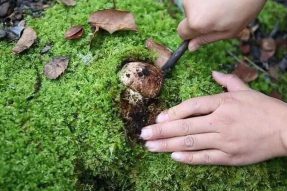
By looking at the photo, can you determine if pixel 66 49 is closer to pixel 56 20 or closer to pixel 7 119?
pixel 56 20

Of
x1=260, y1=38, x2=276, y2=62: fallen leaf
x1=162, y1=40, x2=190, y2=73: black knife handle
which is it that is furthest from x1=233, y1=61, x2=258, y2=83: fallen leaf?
x1=162, y1=40, x2=190, y2=73: black knife handle

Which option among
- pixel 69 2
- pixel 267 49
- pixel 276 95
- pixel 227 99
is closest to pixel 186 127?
pixel 227 99

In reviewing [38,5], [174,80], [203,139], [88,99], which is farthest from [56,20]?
[203,139]

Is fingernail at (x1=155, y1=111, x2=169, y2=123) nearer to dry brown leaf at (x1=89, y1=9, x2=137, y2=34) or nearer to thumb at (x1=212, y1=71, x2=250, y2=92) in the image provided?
thumb at (x1=212, y1=71, x2=250, y2=92)

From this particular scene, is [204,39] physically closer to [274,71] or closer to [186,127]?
[186,127]

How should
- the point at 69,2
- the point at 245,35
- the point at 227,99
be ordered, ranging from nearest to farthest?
1. the point at 227,99
2. the point at 69,2
3. the point at 245,35

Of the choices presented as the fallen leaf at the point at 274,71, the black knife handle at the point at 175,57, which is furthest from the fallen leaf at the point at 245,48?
the black knife handle at the point at 175,57

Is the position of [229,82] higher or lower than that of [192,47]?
lower

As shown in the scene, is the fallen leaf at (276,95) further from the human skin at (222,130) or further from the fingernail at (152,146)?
the fingernail at (152,146)
